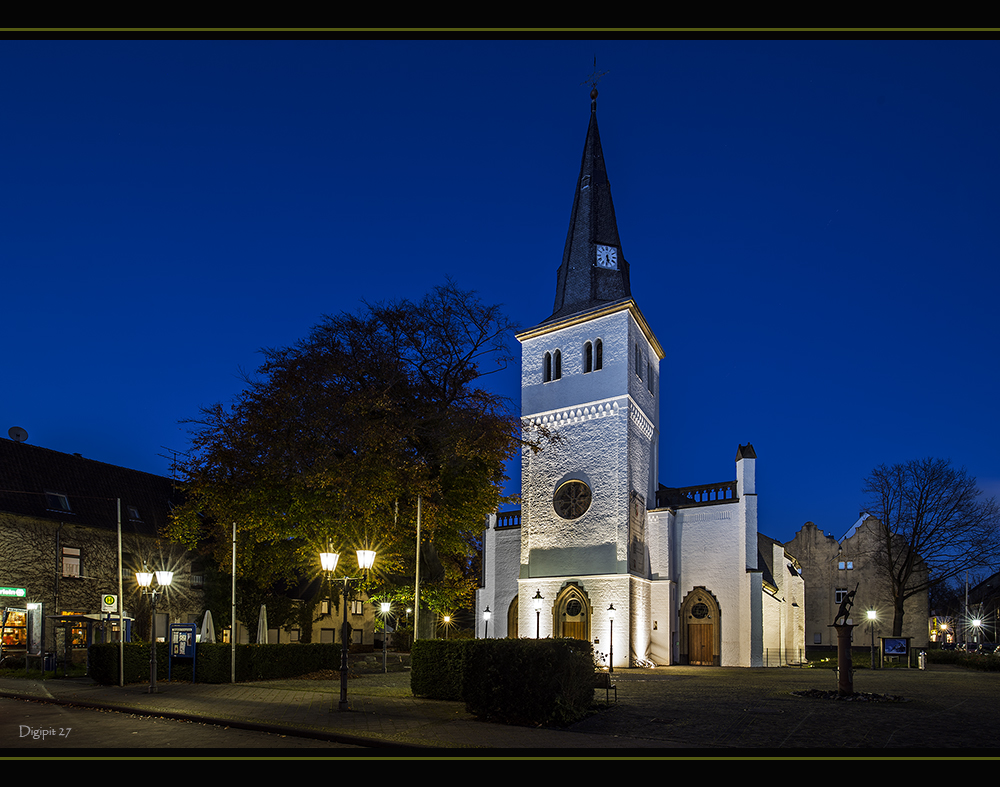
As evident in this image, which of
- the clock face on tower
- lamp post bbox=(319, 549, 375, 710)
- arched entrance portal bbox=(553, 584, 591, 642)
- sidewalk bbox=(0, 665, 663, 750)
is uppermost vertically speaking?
the clock face on tower

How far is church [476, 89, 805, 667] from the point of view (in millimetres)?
34688

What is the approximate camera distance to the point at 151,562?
36.7m

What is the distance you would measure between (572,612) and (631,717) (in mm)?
20890

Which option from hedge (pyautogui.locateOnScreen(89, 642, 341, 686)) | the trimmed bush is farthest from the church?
the trimmed bush

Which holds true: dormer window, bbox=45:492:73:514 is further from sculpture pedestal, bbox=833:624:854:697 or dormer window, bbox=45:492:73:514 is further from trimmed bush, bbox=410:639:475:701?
sculpture pedestal, bbox=833:624:854:697

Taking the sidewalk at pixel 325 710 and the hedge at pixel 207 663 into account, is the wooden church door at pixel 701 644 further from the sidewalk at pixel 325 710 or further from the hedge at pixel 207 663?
the hedge at pixel 207 663

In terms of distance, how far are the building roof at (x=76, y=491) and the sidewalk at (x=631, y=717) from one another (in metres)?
12.2

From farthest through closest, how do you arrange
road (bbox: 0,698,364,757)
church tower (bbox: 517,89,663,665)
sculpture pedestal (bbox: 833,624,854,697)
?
church tower (bbox: 517,89,663,665) → sculpture pedestal (bbox: 833,624,854,697) → road (bbox: 0,698,364,757)

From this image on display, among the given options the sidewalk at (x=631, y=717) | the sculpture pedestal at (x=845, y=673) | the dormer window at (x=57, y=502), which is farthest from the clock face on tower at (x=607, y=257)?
the dormer window at (x=57, y=502)

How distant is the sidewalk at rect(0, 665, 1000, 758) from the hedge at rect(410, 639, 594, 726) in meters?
0.39

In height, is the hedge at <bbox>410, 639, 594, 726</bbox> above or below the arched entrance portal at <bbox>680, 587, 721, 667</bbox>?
above

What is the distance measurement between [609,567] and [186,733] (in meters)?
24.0
